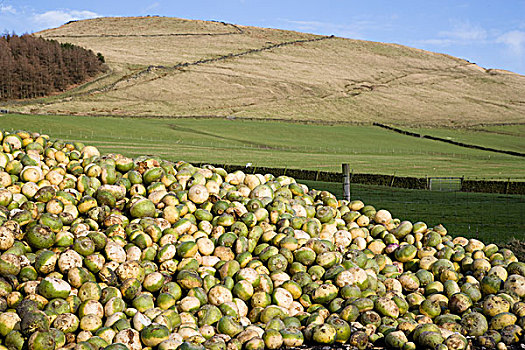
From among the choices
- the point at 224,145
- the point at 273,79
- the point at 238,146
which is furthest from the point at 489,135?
the point at 273,79

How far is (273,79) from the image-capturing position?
89.8 m

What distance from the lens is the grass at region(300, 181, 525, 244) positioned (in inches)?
516

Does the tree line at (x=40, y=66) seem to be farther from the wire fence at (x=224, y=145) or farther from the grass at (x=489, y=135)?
the grass at (x=489, y=135)

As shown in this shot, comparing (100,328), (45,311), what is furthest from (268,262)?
(45,311)

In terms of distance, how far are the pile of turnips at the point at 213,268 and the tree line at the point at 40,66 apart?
8697 centimetres

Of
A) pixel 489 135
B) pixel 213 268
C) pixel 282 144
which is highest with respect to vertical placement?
pixel 489 135

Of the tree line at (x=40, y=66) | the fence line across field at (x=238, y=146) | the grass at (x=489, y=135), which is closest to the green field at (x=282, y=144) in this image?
the fence line across field at (x=238, y=146)

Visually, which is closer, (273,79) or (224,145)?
(224,145)

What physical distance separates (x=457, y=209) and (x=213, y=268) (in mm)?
13553

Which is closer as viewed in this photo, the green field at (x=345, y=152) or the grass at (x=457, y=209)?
the grass at (x=457, y=209)

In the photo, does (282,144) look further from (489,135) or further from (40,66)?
(40,66)

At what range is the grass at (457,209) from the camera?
1312 centimetres

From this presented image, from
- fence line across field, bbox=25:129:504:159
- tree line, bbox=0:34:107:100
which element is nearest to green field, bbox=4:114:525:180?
fence line across field, bbox=25:129:504:159

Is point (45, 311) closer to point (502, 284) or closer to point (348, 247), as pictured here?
point (348, 247)
